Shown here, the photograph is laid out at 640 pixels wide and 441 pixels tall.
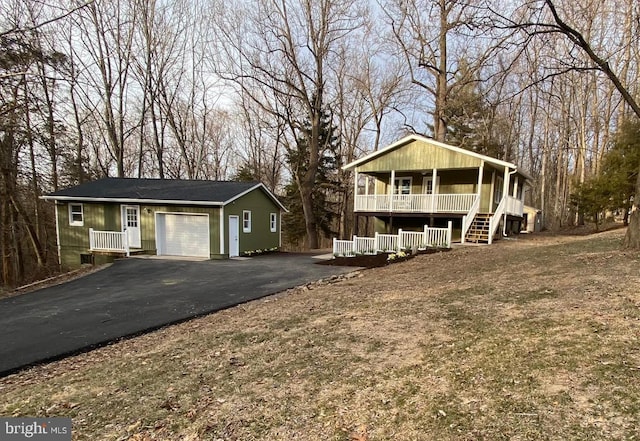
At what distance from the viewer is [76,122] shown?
21344 millimetres

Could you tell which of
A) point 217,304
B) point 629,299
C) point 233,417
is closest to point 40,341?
point 217,304

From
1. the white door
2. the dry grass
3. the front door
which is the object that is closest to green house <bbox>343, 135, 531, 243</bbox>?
the white door

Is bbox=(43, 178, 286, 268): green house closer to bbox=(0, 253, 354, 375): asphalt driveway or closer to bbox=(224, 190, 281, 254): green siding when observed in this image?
bbox=(224, 190, 281, 254): green siding

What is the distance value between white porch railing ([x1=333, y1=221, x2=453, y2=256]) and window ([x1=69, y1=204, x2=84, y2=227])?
1244cm

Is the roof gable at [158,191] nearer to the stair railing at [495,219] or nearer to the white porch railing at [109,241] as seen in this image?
the white porch railing at [109,241]

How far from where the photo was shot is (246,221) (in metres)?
17.2

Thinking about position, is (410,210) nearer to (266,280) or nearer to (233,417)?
(266,280)

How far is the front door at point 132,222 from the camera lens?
15.8 m

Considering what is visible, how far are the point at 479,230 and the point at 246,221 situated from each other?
1101 centimetres

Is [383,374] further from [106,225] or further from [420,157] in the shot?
[106,225]

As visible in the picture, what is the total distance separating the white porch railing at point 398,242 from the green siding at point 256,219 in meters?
5.29

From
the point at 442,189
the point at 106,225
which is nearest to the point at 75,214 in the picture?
the point at 106,225

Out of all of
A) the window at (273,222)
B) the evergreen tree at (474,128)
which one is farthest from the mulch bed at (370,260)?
the evergreen tree at (474,128)

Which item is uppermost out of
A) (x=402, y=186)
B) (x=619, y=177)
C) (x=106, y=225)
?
(x=619, y=177)
